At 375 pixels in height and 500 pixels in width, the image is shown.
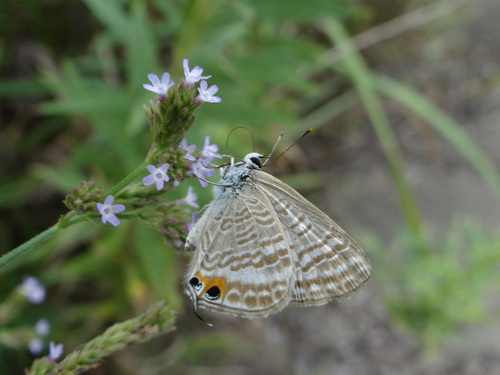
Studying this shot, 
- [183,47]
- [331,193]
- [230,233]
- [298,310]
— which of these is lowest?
[230,233]

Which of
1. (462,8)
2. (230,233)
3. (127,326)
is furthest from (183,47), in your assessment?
(462,8)

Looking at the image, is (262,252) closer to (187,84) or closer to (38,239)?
(187,84)

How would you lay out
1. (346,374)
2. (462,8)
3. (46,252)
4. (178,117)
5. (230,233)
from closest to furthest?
(178,117)
(230,233)
(46,252)
(346,374)
(462,8)

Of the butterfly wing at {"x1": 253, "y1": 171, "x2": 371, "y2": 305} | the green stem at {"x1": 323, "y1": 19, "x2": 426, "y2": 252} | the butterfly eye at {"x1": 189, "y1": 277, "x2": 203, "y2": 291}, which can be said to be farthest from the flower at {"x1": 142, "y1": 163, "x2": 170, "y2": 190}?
the green stem at {"x1": 323, "y1": 19, "x2": 426, "y2": 252}

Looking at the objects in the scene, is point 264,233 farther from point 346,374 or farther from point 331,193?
point 331,193

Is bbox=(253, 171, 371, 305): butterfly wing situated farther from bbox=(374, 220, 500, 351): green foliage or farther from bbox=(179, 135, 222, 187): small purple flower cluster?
bbox=(374, 220, 500, 351): green foliage

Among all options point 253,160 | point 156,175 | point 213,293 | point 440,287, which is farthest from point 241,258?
point 440,287
